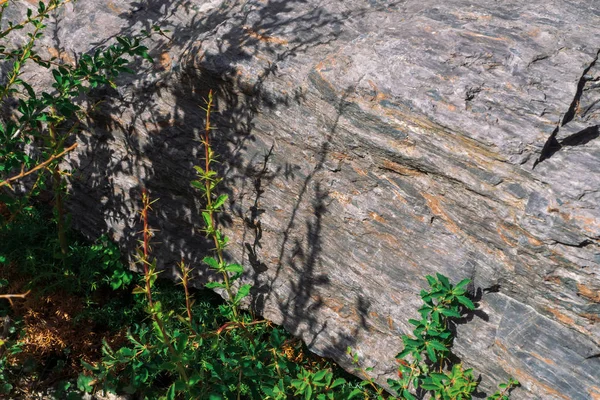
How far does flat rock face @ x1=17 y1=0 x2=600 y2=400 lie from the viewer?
3.19 metres

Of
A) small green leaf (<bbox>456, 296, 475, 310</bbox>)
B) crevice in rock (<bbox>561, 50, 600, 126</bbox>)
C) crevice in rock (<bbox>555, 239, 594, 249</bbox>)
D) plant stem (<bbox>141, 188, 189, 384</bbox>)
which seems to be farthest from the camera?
small green leaf (<bbox>456, 296, 475, 310</bbox>)

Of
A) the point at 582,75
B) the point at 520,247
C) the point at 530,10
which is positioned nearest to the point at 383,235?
the point at 520,247

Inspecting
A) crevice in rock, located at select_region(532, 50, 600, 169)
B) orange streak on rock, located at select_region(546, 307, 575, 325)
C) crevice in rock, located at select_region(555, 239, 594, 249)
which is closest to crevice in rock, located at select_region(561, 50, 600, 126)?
crevice in rock, located at select_region(532, 50, 600, 169)

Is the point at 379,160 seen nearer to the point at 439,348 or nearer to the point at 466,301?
the point at 466,301

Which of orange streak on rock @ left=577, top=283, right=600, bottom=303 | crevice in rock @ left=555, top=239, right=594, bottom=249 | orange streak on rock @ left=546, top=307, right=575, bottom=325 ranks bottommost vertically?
orange streak on rock @ left=546, top=307, right=575, bottom=325

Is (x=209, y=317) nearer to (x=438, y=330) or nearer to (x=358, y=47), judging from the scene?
(x=438, y=330)

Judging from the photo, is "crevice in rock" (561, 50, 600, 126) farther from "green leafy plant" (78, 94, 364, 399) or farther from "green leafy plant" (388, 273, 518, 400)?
"green leafy plant" (78, 94, 364, 399)

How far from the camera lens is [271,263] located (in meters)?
4.16

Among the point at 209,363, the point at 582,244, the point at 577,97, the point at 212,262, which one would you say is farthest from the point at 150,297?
the point at 577,97

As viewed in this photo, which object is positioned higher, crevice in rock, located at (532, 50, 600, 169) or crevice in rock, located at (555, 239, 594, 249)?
crevice in rock, located at (532, 50, 600, 169)

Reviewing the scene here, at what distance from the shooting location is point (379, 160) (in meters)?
3.55

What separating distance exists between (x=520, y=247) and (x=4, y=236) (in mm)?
3422

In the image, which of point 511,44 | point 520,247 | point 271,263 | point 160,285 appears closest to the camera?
point 520,247

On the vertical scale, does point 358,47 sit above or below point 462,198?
above
